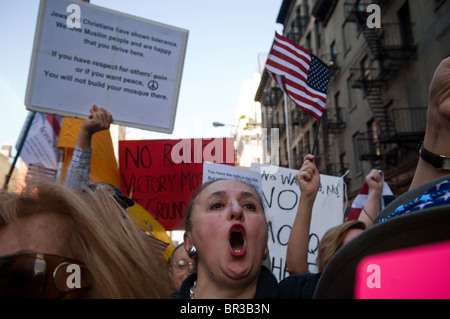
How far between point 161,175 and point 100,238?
3.25 meters

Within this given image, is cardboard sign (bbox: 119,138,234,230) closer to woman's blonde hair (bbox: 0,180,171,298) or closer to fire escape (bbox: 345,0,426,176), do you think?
woman's blonde hair (bbox: 0,180,171,298)

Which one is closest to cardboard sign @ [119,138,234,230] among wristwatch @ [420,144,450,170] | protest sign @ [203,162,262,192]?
protest sign @ [203,162,262,192]

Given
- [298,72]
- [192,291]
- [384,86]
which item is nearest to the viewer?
[192,291]

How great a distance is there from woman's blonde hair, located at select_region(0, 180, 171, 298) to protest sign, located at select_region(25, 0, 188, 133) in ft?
7.77

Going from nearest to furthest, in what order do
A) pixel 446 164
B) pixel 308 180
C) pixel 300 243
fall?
pixel 446 164, pixel 300 243, pixel 308 180

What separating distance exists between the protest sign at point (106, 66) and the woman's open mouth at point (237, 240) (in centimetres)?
174

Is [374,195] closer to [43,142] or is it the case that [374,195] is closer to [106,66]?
[106,66]

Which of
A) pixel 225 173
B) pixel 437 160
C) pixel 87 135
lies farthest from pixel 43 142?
pixel 437 160

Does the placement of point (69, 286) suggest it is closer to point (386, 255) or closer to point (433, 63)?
point (386, 255)

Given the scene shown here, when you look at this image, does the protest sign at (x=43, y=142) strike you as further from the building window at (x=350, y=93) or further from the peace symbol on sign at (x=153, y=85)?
the building window at (x=350, y=93)

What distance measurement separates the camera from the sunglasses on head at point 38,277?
91 cm

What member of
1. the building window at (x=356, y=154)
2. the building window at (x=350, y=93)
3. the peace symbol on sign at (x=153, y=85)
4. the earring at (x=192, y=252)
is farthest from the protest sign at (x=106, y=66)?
the building window at (x=350, y=93)

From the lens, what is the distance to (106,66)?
11.8ft
